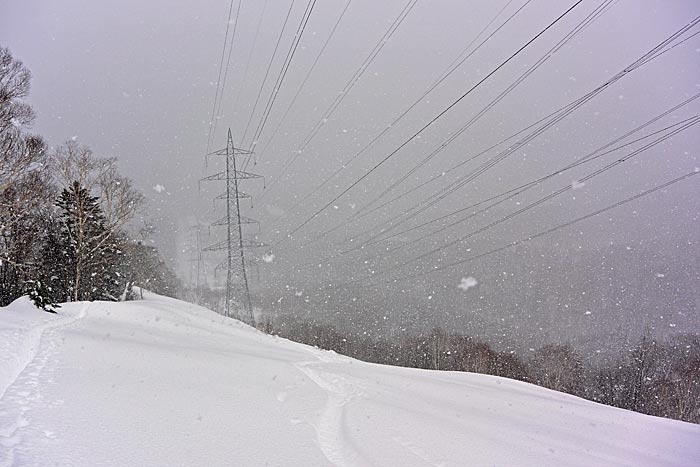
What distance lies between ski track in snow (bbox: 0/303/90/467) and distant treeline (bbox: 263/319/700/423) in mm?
35952

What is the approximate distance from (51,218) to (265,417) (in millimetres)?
35339

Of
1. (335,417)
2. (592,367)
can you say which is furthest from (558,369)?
(335,417)

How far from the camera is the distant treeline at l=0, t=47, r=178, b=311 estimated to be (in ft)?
68.4

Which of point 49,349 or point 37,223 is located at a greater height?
point 37,223

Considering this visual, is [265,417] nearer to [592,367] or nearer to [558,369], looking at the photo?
[558,369]

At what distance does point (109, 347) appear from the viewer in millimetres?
9695

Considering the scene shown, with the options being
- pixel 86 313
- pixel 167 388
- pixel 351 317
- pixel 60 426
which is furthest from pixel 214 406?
pixel 351 317

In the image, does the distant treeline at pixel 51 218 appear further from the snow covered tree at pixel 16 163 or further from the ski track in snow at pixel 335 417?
the ski track in snow at pixel 335 417

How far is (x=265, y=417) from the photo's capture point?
581 cm

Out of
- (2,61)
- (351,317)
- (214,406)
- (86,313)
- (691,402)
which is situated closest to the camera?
(214,406)

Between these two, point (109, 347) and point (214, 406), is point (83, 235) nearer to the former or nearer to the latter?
point (109, 347)

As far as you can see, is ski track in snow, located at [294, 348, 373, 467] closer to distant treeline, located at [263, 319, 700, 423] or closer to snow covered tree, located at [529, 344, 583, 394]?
distant treeline, located at [263, 319, 700, 423]

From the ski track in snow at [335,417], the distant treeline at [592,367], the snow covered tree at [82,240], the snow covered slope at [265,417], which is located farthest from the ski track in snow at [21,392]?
the distant treeline at [592,367]

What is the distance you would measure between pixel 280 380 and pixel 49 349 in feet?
15.4
